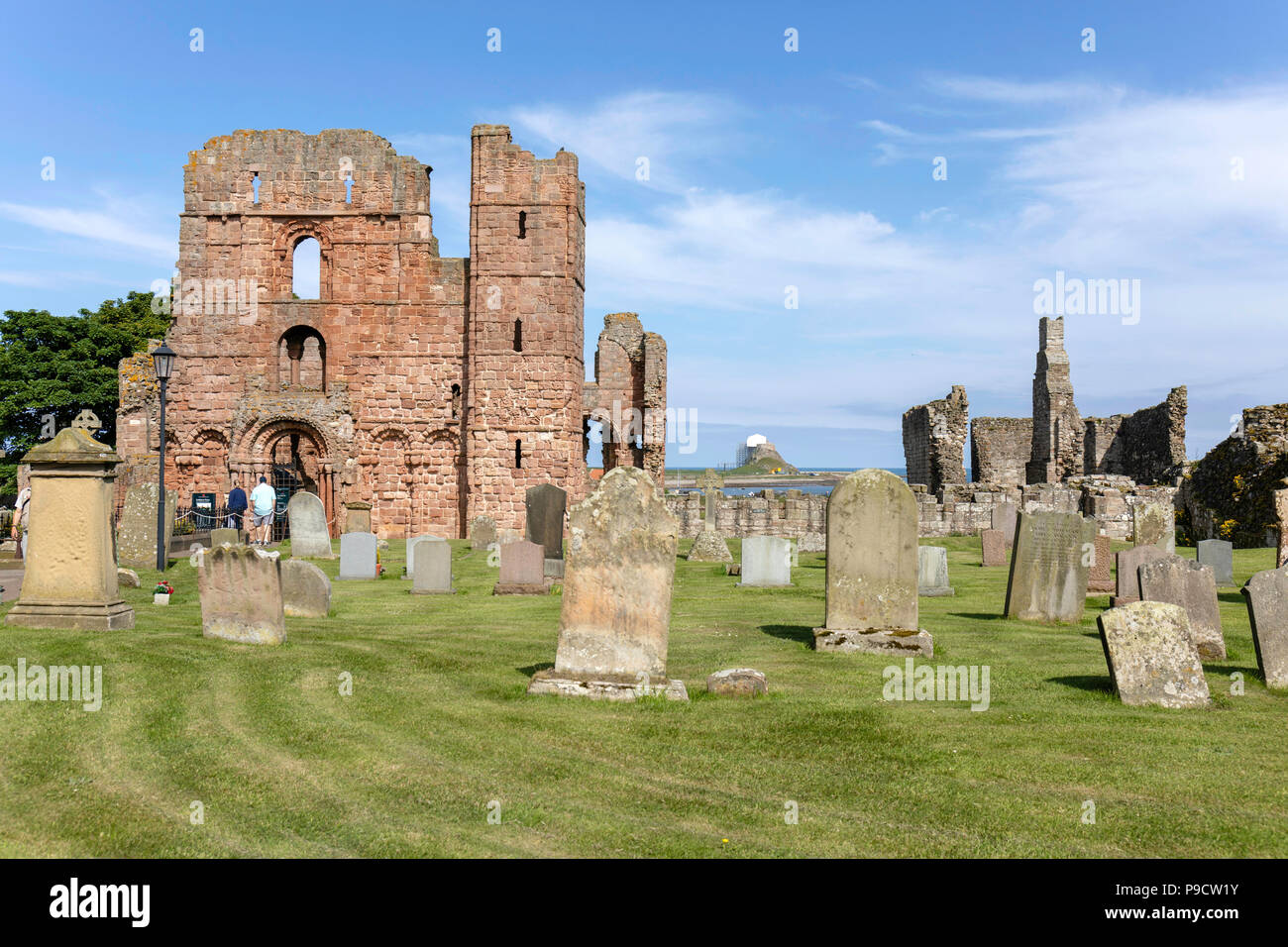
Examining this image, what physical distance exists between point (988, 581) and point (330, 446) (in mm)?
19140

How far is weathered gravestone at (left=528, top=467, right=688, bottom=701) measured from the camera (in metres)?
8.02

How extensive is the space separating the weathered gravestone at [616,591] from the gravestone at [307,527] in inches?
557

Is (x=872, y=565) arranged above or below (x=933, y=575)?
above

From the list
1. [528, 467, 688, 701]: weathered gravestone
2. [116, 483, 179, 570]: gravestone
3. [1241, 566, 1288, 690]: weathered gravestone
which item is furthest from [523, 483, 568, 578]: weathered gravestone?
[1241, 566, 1288, 690]: weathered gravestone

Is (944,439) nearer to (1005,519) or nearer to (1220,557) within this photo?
(1005,519)

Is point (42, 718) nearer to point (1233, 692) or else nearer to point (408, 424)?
point (1233, 692)

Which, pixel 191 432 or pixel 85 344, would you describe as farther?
pixel 85 344

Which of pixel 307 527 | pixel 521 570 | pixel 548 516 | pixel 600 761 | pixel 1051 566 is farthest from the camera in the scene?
pixel 307 527

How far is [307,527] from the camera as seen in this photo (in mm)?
21016

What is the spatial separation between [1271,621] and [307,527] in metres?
17.9

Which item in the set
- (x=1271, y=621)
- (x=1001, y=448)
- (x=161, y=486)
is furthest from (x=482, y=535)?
(x=1001, y=448)

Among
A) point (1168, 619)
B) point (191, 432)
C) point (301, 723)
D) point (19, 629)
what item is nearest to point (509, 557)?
point (19, 629)

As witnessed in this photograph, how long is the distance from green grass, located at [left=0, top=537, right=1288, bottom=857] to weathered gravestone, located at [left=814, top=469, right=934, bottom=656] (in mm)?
446
